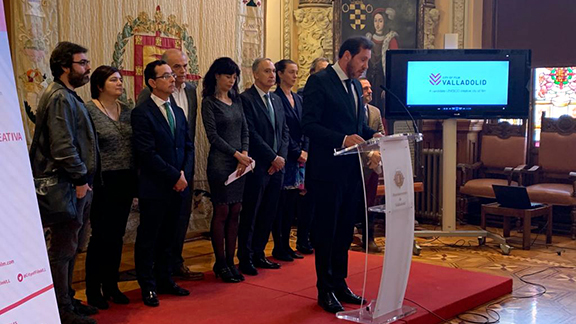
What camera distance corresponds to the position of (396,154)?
3336 millimetres

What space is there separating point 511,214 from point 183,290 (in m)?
3.32

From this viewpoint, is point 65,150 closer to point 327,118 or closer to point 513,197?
point 327,118

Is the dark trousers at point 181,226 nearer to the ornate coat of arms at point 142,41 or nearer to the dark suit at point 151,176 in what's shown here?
the dark suit at point 151,176

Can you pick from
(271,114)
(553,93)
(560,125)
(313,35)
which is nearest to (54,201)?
(271,114)

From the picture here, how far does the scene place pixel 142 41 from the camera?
504 centimetres

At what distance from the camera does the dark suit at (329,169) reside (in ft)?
11.6

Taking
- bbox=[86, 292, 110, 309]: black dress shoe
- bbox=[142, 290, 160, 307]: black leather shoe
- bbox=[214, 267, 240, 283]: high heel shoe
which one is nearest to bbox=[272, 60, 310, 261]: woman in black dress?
bbox=[214, 267, 240, 283]: high heel shoe

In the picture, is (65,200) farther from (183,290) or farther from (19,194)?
(19,194)

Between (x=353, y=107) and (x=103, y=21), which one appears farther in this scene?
(x=103, y=21)

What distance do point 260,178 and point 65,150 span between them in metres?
1.65

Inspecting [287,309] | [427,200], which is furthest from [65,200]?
[427,200]

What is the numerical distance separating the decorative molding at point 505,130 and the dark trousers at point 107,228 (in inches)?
182

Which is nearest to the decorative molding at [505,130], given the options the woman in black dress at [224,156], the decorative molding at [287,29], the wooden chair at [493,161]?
the wooden chair at [493,161]

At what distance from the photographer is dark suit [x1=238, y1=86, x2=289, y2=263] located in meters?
4.54
